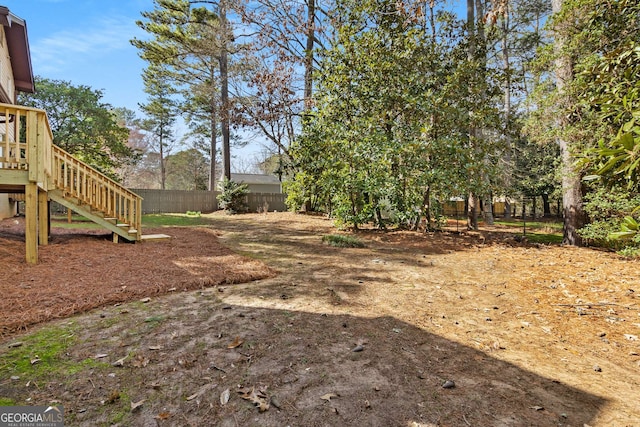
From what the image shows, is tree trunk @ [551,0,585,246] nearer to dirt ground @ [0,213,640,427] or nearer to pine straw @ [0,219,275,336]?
dirt ground @ [0,213,640,427]

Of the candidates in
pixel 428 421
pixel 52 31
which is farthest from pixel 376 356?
pixel 52 31

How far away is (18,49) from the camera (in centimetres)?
1028

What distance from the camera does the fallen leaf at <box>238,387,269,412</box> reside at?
1879mm

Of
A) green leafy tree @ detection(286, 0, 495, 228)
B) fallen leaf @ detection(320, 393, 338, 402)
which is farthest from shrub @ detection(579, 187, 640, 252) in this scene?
fallen leaf @ detection(320, 393, 338, 402)

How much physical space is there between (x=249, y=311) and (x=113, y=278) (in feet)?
7.26

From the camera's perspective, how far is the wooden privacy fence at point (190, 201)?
19.4 meters

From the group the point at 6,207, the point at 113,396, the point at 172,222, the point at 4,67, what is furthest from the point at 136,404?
the point at 4,67

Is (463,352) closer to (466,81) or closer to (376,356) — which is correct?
(376,356)

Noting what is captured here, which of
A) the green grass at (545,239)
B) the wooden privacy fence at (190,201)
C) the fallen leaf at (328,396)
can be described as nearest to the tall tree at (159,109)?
the wooden privacy fence at (190,201)

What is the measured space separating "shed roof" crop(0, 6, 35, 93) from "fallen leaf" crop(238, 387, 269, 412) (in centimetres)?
1159

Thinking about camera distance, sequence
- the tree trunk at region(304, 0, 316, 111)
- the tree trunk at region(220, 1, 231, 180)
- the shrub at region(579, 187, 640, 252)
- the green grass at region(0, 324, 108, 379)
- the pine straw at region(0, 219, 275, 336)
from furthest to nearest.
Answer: the tree trunk at region(220, 1, 231, 180) → the tree trunk at region(304, 0, 316, 111) → the shrub at region(579, 187, 640, 252) → the pine straw at region(0, 219, 275, 336) → the green grass at region(0, 324, 108, 379)

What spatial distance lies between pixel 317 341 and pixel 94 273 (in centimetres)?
351

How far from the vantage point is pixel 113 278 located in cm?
418

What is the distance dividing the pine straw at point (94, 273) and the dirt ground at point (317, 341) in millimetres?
28
